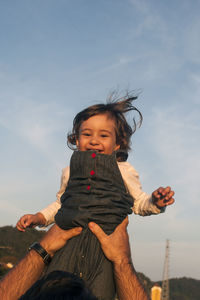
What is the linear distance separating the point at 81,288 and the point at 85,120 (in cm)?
336

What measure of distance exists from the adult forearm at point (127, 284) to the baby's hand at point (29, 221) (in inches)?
51.4

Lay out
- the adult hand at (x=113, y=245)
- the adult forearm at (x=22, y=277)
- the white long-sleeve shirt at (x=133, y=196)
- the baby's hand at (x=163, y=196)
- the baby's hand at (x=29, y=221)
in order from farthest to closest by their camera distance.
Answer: the baby's hand at (x=29, y=221), the white long-sleeve shirt at (x=133, y=196), the baby's hand at (x=163, y=196), the adult hand at (x=113, y=245), the adult forearm at (x=22, y=277)

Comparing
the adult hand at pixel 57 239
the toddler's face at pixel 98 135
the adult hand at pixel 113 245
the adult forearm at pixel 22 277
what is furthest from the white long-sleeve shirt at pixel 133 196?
the adult forearm at pixel 22 277

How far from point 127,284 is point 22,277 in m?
0.97

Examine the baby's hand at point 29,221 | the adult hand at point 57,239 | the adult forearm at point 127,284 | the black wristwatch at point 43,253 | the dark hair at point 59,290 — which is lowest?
the dark hair at point 59,290

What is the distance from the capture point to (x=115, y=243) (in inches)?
135

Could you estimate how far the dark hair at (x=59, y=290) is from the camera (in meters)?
1.59

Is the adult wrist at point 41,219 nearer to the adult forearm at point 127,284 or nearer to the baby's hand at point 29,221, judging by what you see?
the baby's hand at point 29,221

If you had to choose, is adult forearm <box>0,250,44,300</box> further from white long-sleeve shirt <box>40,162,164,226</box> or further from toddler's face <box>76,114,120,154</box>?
toddler's face <box>76,114,120,154</box>

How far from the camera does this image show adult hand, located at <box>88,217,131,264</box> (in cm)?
337

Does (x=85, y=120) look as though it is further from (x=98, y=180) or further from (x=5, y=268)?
(x=5, y=268)

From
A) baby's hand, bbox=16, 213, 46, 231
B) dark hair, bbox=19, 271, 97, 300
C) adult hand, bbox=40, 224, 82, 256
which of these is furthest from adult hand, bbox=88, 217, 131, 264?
dark hair, bbox=19, 271, 97, 300

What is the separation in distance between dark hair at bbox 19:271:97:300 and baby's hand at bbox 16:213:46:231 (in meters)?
2.44

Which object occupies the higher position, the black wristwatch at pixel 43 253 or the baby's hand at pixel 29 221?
the baby's hand at pixel 29 221
